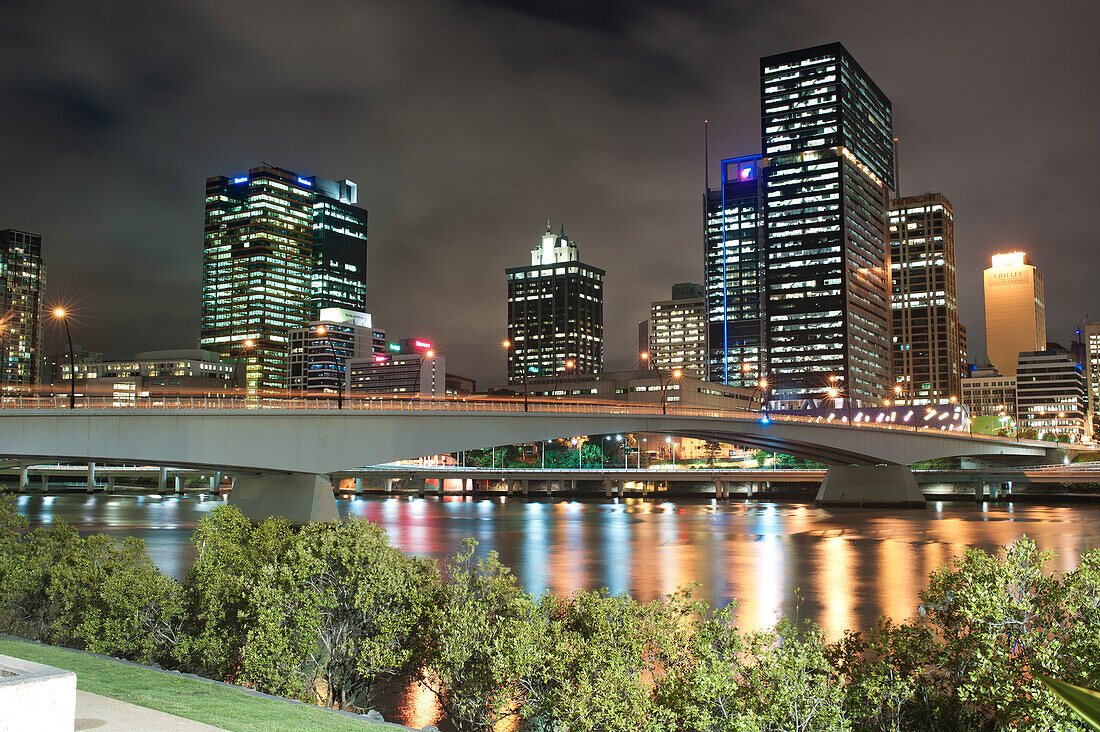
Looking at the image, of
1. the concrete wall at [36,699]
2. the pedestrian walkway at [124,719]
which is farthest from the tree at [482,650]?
the concrete wall at [36,699]

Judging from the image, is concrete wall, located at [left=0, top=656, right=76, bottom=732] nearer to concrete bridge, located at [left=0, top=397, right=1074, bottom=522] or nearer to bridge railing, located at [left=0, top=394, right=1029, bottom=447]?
concrete bridge, located at [left=0, top=397, right=1074, bottom=522]

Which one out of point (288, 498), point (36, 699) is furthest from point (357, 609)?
point (288, 498)

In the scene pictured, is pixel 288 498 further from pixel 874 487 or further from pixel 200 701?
pixel 874 487

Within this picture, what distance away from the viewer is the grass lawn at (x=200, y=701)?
12336 millimetres

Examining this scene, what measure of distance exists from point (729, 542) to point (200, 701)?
53.7 m

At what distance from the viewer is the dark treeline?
13.1 m

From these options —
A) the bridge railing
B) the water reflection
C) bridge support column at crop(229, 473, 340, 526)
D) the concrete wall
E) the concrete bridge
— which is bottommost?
the water reflection

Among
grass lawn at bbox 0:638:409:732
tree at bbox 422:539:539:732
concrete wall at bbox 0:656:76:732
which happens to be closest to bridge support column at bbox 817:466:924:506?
tree at bbox 422:539:539:732

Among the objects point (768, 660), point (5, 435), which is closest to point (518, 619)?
point (768, 660)

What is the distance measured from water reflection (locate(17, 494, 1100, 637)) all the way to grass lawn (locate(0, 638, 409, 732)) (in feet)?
63.8

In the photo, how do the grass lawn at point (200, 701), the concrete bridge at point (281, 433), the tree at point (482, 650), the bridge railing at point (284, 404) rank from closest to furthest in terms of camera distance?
the grass lawn at point (200, 701) < the tree at point (482, 650) < the concrete bridge at point (281, 433) < the bridge railing at point (284, 404)

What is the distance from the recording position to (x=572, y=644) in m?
15.7

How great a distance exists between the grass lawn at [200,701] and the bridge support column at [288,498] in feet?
128

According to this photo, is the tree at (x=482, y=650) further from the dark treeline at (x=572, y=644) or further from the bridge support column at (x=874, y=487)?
the bridge support column at (x=874, y=487)
